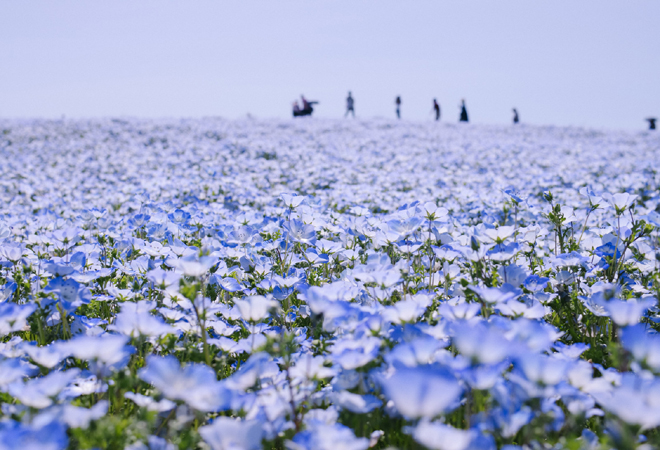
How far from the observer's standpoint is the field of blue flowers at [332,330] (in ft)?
3.20

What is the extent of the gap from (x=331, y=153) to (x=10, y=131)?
11619 mm

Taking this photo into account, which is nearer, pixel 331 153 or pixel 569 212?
pixel 569 212

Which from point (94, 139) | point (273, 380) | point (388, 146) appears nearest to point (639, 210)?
point (273, 380)

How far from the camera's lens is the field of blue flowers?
3.20 ft

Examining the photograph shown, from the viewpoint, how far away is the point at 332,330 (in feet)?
5.46

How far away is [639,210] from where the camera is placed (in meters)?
4.85

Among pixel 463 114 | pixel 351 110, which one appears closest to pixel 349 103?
pixel 351 110

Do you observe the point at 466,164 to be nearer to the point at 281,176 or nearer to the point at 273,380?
the point at 281,176

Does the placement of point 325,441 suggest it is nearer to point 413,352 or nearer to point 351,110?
point 413,352

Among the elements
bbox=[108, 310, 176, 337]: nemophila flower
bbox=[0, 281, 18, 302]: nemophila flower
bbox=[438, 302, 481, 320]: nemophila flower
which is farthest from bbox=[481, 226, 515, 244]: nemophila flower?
bbox=[0, 281, 18, 302]: nemophila flower

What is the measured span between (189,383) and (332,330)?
2.49 ft

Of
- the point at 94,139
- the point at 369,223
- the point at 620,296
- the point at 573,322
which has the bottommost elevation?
the point at 573,322

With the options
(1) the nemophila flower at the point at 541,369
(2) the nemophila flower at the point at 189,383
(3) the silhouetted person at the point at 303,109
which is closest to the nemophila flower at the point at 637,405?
(1) the nemophila flower at the point at 541,369

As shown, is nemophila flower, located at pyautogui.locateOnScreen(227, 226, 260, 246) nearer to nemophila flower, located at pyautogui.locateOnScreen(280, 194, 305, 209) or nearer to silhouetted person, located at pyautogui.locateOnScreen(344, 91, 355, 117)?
nemophila flower, located at pyautogui.locateOnScreen(280, 194, 305, 209)
